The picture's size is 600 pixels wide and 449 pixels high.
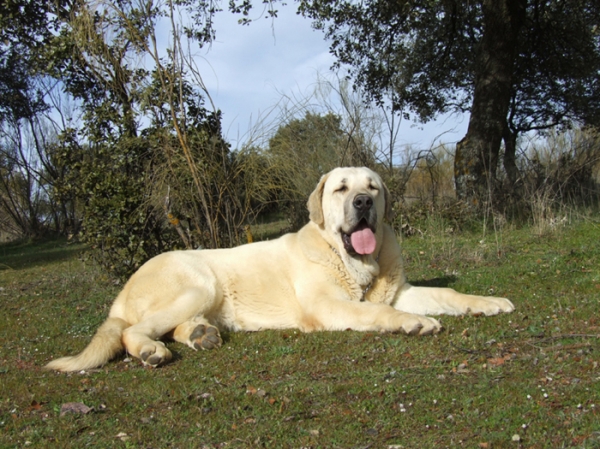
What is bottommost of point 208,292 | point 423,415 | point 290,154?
point 423,415

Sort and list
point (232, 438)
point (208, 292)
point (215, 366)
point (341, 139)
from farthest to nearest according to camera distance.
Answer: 1. point (341, 139)
2. point (208, 292)
3. point (215, 366)
4. point (232, 438)

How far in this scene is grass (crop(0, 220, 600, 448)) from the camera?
2.63 meters

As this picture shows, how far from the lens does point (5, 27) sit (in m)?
10.1

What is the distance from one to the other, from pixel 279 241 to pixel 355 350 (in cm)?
170

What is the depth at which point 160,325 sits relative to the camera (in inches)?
180

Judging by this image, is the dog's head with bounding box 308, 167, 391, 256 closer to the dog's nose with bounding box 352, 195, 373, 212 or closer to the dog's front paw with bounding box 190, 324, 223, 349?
the dog's nose with bounding box 352, 195, 373, 212

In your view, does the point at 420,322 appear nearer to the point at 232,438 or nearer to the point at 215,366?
the point at 215,366

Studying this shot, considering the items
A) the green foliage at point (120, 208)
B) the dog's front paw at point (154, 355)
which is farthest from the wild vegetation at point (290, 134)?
the dog's front paw at point (154, 355)

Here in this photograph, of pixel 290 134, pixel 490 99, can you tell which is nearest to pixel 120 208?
pixel 290 134

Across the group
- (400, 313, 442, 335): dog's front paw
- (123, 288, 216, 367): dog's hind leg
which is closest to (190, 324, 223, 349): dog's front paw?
(123, 288, 216, 367): dog's hind leg

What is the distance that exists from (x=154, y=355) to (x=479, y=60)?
10.1m

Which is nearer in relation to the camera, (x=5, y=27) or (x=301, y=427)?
(x=301, y=427)

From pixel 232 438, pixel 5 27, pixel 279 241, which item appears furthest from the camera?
pixel 5 27

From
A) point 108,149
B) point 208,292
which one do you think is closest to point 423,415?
point 208,292
